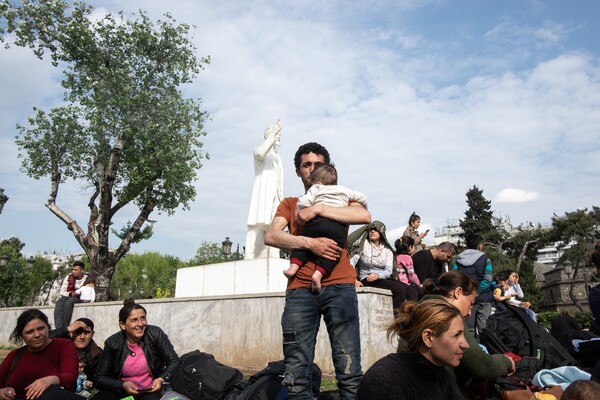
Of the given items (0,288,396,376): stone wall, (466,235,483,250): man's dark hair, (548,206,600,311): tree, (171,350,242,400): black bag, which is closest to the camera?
(171,350,242,400): black bag

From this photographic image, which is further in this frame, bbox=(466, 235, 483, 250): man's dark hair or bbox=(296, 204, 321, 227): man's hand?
bbox=(466, 235, 483, 250): man's dark hair

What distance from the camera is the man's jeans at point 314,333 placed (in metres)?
2.79

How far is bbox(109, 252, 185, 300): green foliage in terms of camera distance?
60.9 metres

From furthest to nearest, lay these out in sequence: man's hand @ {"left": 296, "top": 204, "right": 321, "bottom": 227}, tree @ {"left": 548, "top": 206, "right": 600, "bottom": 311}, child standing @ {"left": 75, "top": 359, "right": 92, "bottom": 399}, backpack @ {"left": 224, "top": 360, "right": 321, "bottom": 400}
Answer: tree @ {"left": 548, "top": 206, "right": 600, "bottom": 311} < child standing @ {"left": 75, "top": 359, "right": 92, "bottom": 399} < backpack @ {"left": 224, "top": 360, "right": 321, "bottom": 400} < man's hand @ {"left": 296, "top": 204, "right": 321, "bottom": 227}

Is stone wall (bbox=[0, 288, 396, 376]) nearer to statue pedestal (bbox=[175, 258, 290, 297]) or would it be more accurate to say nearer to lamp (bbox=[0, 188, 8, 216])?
statue pedestal (bbox=[175, 258, 290, 297])

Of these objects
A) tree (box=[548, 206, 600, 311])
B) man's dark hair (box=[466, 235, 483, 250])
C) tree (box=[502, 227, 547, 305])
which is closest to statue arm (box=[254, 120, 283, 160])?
man's dark hair (box=[466, 235, 483, 250])

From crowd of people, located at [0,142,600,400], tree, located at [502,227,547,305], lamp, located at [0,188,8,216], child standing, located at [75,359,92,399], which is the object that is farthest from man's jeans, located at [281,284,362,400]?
tree, located at [502,227,547,305]

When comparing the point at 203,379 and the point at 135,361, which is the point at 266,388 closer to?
the point at 203,379

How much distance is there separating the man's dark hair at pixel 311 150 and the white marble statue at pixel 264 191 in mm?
7558

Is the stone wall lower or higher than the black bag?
higher

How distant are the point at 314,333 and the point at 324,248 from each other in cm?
54

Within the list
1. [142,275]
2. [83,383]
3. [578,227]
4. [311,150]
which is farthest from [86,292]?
[142,275]

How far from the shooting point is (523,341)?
164 inches

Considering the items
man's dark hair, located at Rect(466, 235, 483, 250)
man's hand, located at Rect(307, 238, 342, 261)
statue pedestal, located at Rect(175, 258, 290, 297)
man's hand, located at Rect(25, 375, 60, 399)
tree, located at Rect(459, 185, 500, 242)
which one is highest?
tree, located at Rect(459, 185, 500, 242)
